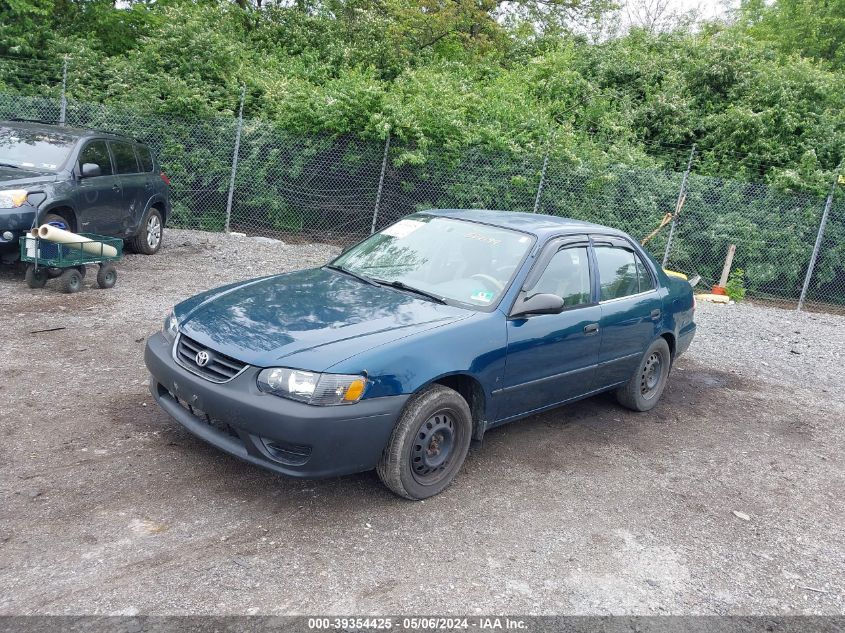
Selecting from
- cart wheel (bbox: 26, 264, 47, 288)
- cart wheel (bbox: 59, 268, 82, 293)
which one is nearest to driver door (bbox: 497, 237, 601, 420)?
cart wheel (bbox: 59, 268, 82, 293)

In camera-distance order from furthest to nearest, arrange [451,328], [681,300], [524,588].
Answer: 1. [681,300]
2. [451,328]
3. [524,588]

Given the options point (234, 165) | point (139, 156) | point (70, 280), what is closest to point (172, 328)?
point (70, 280)

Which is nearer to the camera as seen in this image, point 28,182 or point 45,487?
point 45,487

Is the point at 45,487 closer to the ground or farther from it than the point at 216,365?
closer to the ground

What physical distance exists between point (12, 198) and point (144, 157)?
9.47 ft

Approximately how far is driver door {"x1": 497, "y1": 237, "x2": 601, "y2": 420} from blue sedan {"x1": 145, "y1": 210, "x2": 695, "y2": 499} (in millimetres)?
12

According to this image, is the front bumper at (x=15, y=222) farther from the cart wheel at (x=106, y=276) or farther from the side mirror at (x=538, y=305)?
the side mirror at (x=538, y=305)

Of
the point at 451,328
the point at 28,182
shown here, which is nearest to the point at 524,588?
the point at 451,328

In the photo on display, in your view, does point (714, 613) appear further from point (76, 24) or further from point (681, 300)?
point (76, 24)

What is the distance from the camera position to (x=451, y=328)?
4.30 meters

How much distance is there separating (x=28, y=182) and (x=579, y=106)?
11.8 metres

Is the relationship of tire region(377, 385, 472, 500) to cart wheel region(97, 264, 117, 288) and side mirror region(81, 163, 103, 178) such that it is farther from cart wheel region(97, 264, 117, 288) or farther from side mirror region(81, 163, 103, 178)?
side mirror region(81, 163, 103, 178)

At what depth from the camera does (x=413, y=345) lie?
13.4 feet

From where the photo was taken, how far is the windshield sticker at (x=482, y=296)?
4723mm
